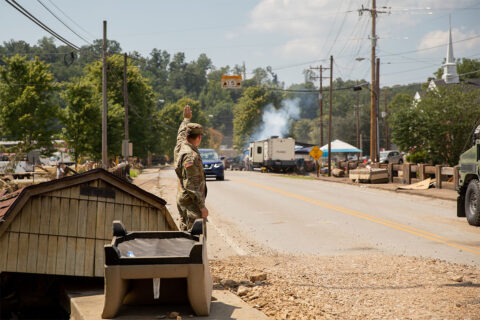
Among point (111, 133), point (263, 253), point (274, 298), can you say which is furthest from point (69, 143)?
point (274, 298)

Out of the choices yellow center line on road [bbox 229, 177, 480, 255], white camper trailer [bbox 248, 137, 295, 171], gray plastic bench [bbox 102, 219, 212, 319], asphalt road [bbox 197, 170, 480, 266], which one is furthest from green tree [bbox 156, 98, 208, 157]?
gray plastic bench [bbox 102, 219, 212, 319]

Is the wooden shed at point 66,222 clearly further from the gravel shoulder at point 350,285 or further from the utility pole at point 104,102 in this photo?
the utility pole at point 104,102

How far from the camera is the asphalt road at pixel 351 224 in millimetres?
10406

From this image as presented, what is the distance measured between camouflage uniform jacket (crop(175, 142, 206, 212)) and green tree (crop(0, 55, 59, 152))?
37.5 meters

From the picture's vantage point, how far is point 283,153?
5666cm

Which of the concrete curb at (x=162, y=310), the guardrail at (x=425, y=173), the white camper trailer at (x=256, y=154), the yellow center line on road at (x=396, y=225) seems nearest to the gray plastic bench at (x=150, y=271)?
the concrete curb at (x=162, y=310)

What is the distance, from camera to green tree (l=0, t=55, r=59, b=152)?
42125mm

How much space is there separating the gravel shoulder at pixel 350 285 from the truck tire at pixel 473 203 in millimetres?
4737

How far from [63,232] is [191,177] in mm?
1690

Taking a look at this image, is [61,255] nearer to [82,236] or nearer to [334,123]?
[82,236]

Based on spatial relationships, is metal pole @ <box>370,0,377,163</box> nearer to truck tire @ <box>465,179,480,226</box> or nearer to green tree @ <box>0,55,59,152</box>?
truck tire @ <box>465,179,480,226</box>

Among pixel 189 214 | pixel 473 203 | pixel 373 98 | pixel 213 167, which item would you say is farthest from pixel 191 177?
pixel 373 98

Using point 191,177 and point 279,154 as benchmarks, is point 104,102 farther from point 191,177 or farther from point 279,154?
point 279,154

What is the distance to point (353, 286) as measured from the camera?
23.6ft
